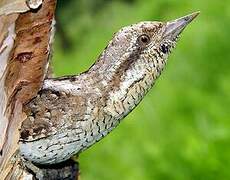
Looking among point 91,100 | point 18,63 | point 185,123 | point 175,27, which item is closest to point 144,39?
point 175,27

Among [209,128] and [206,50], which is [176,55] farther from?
[209,128]

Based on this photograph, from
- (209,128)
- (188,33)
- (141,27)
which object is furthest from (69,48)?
(141,27)

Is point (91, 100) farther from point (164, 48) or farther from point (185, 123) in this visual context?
point (185, 123)

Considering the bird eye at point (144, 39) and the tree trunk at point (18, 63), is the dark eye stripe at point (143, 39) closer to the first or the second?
the bird eye at point (144, 39)

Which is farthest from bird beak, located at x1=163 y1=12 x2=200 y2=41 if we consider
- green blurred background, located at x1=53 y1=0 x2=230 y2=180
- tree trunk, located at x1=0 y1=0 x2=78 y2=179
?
green blurred background, located at x1=53 y1=0 x2=230 y2=180

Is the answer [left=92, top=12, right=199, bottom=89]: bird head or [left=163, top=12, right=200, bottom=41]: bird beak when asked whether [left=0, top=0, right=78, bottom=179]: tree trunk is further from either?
[left=163, top=12, right=200, bottom=41]: bird beak
